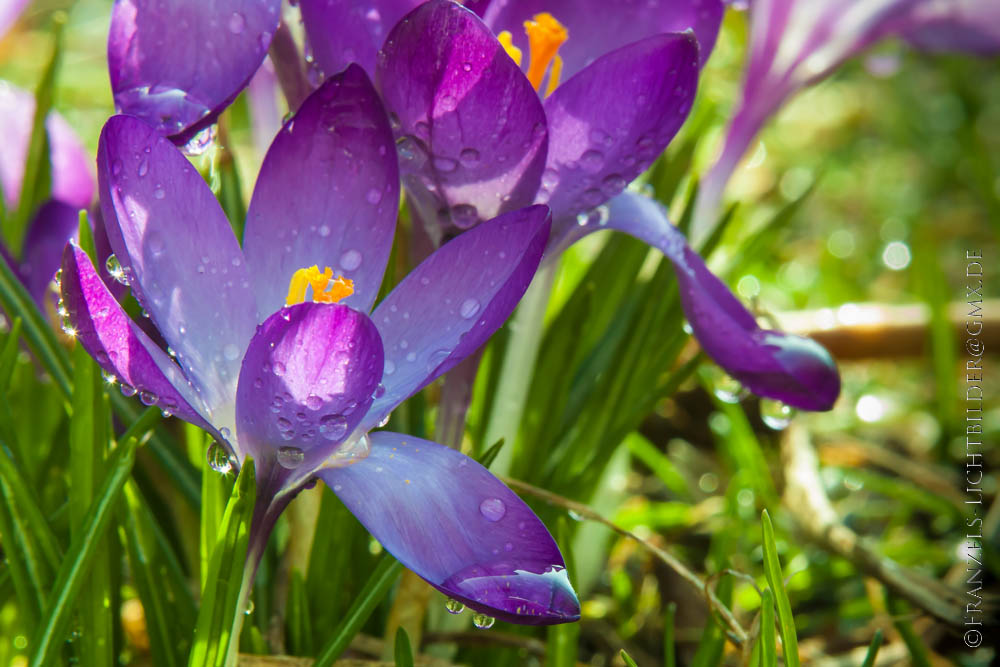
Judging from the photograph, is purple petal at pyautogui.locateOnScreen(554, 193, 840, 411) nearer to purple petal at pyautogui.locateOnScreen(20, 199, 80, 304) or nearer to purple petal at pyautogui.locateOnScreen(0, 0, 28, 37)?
purple petal at pyautogui.locateOnScreen(20, 199, 80, 304)

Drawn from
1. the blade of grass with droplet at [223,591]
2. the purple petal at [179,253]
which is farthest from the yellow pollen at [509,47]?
the blade of grass with droplet at [223,591]

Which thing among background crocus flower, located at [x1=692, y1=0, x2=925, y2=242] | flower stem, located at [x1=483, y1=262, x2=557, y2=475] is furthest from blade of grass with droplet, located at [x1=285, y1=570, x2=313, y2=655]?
background crocus flower, located at [x1=692, y1=0, x2=925, y2=242]

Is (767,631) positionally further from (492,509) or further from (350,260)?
(350,260)

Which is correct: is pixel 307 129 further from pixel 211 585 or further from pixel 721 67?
pixel 721 67

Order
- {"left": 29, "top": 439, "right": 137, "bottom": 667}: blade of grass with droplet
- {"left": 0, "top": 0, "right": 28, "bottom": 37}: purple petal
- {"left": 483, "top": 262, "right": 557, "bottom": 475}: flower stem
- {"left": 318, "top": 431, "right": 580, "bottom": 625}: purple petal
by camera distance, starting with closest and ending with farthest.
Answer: {"left": 318, "top": 431, "right": 580, "bottom": 625}: purple petal → {"left": 29, "top": 439, "right": 137, "bottom": 667}: blade of grass with droplet → {"left": 483, "top": 262, "right": 557, "bottom": 475}: flower stem → {"left": 0, "top": 0, "right": 28, "bottom": 37}: purple petal

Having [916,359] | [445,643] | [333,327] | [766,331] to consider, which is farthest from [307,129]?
[916,359]
